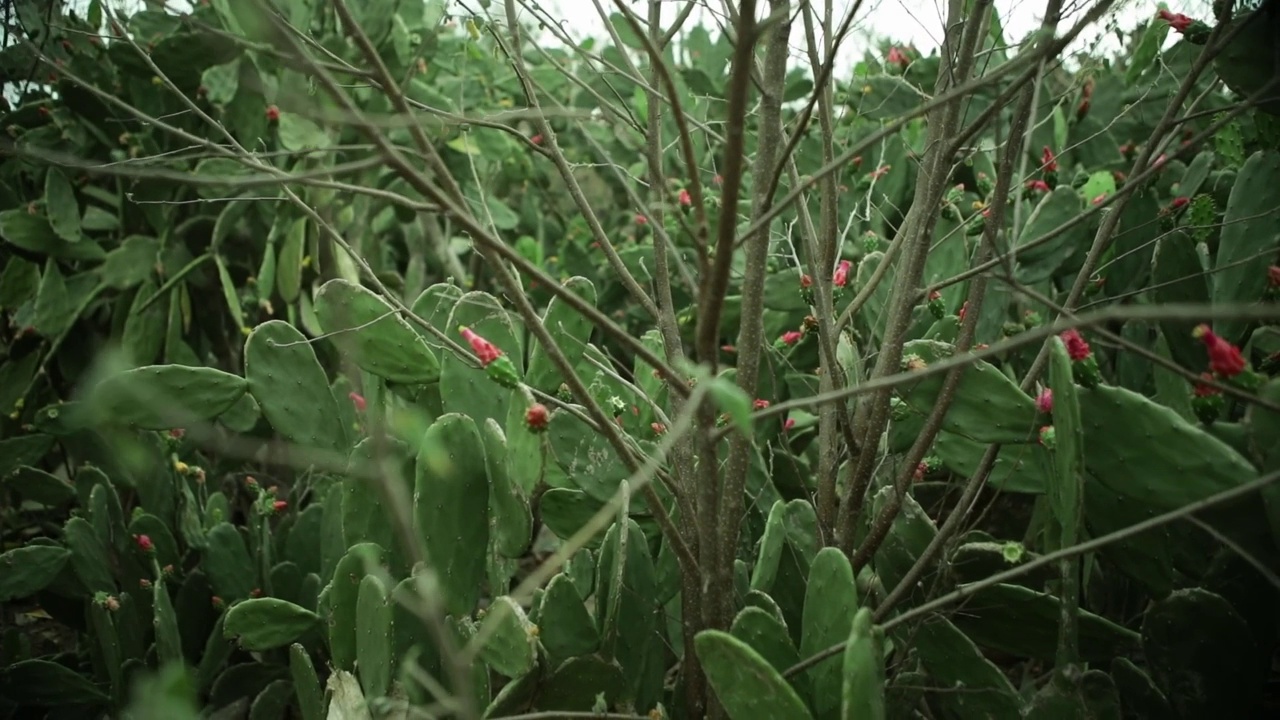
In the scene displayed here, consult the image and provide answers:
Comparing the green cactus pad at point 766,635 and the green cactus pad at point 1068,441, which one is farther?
the green cactus pad at point 766,635

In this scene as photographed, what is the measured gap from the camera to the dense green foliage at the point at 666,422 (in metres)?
1.25

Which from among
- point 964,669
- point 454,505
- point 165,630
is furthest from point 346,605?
point 964,669

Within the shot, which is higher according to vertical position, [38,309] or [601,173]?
[601,173]

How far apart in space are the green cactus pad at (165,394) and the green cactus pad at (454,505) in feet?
1.52

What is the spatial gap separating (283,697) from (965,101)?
163 cm

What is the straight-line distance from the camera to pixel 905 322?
1.54m

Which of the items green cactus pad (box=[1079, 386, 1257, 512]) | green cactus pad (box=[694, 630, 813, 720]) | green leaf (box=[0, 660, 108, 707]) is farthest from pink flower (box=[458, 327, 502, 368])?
green leaf (box=[0, 660, 108, 707])

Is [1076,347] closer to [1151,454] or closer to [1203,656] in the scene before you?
[1151,454]

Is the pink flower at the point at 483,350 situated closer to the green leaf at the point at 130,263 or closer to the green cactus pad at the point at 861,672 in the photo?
the green cactus pad at the point at 861,672

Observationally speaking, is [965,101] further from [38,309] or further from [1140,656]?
[38,309]

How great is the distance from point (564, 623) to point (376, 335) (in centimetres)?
59

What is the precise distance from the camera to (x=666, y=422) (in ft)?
5.32

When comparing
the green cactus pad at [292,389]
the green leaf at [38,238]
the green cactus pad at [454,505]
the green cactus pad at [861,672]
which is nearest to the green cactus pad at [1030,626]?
the green cactus pad at [861,672]

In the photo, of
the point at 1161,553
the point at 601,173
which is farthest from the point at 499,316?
the point at 601,173
